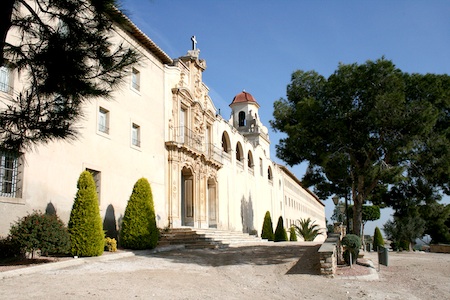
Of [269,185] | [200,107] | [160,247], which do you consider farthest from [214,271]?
[269,185]

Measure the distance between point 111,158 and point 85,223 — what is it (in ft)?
14.1

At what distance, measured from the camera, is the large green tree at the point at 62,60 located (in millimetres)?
6129

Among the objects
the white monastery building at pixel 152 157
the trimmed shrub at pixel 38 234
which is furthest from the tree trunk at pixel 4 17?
the trimmed shrub at pixel 38 234

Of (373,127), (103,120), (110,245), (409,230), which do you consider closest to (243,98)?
(409,230)

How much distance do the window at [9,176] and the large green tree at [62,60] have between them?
21.4 feet

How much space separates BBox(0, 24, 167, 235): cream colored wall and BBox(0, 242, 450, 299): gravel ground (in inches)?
102

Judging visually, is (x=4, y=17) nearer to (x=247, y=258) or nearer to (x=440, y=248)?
(x=247, y=258)

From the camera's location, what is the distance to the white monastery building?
13109 millimetres

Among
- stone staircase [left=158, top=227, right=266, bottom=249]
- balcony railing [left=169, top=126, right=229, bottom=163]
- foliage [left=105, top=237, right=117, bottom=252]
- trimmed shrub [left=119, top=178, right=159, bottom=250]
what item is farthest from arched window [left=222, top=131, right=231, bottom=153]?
foliage [left=105, top=237, right=117, bottom=252]

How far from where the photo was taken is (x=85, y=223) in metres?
13.5

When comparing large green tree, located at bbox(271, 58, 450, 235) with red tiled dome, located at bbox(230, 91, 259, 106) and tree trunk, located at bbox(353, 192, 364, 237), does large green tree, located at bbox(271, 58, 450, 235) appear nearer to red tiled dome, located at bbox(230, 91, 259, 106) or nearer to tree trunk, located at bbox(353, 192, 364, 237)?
tree trunk, located at bbox(353, 192, 364, 237)

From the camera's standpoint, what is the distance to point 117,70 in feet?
20.5

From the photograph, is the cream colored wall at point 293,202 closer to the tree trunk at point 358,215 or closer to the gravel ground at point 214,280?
the tree trunk at point 358,215

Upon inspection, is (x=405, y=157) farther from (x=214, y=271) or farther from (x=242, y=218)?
(x=242, y=218)
